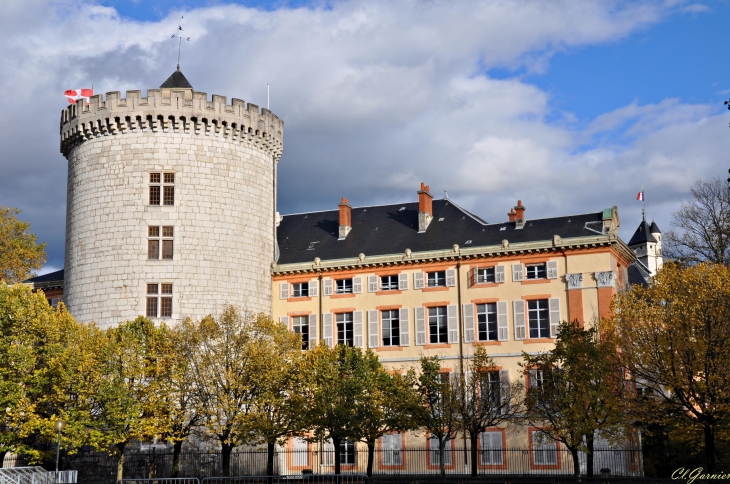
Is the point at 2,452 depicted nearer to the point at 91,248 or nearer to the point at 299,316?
the point at 91,248

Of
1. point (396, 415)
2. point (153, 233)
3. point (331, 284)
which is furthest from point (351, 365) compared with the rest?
point (153, 233)

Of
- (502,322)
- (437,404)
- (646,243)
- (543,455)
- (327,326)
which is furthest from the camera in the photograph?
(646,243)

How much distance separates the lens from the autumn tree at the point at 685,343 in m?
34.6

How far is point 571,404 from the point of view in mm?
36906

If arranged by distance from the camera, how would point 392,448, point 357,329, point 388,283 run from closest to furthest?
point 392,448 < point 357,329 < point 388,283

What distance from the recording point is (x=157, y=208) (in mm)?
45469

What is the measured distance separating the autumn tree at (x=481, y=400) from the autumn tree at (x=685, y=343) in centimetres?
672

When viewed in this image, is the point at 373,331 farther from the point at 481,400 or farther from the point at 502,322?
the point at 481,400

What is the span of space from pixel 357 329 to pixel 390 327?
188 centimetres

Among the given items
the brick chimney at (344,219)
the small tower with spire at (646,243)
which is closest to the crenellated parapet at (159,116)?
the brick chimney at (344,219)

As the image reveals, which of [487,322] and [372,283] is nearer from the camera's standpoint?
[487,322]

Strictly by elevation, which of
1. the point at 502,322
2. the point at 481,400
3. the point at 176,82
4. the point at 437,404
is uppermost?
the point at 176,82

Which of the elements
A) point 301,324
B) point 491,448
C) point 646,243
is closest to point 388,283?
point 301,324

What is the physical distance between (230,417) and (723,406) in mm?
20381
